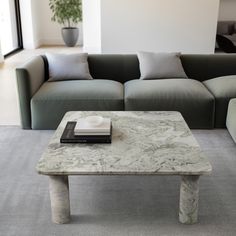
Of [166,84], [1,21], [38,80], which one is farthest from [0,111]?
[1,21]

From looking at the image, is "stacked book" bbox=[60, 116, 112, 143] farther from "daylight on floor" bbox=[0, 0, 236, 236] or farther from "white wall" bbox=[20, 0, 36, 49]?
"white wall" bbox=[20, 0, 36, 49]

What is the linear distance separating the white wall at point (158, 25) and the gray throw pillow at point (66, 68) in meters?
2.34

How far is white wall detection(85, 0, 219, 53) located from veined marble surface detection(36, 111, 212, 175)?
148 inches

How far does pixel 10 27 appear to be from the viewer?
813 centimetres

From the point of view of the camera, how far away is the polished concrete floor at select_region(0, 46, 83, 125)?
3713 mm

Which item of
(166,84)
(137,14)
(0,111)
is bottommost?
(0,111)

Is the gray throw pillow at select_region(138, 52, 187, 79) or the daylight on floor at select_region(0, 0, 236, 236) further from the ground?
the gray throw pillow at select_region(138, 52, 187, 79)

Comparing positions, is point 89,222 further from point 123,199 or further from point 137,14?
point 137,14

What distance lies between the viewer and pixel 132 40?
5.90 m

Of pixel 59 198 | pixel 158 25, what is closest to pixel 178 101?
pixel 59 198

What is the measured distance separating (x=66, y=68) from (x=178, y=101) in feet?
4.12

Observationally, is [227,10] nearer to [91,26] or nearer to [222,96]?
[91,26]

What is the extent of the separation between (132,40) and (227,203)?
4.28 metres

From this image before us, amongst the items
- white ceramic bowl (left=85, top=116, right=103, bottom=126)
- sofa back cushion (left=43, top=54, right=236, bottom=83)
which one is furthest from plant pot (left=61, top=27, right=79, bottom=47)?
white ceramic bowl (left=85, top=116, right=103, bottom=126)
